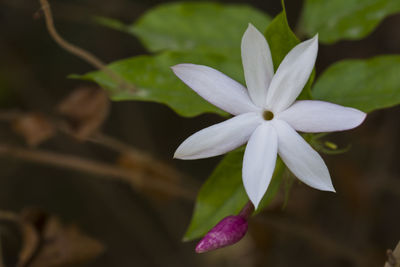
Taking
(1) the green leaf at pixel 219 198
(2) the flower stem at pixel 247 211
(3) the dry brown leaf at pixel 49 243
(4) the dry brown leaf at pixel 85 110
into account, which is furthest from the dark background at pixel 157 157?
(2) the flower stem at pixel 247 211

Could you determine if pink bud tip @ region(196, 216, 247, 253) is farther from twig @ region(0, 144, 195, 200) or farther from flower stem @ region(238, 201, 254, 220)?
twig @ region(0, 144, 195, 200)

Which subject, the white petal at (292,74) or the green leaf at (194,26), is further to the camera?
the green leaf at (194,26)

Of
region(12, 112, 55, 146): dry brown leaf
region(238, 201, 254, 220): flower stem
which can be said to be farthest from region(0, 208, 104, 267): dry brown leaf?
region(238, 201, 254, 220): flower stem

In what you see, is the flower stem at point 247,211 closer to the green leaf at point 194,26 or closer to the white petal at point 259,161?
the white petal at point 259,161

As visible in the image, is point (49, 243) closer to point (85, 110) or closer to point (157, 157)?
point (85, 110)

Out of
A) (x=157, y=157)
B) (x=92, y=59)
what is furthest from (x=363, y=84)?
(x=157, y=157)

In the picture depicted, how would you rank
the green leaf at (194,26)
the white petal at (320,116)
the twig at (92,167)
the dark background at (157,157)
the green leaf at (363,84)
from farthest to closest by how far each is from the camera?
the dark background at (157,157) < the twig at (92,167) < the green leaf at (194,26) < the green leaf at (363,84) < the white petal at (320,116)
